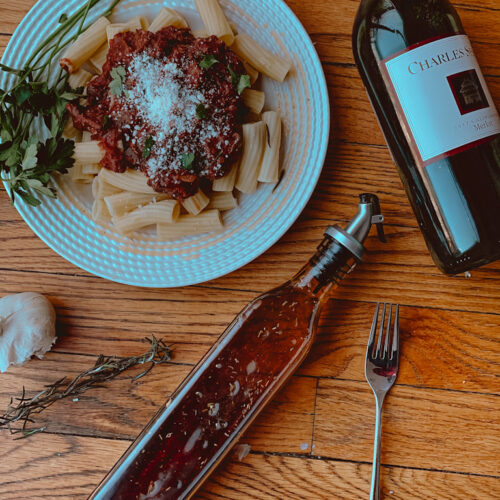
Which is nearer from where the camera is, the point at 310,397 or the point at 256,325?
the point at 256,325

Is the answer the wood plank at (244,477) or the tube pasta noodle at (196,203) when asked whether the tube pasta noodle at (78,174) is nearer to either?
the tube pasta noodle at (196,203)

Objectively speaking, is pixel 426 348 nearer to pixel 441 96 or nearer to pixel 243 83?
pixel 441 96

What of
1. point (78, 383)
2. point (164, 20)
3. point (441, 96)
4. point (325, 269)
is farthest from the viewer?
point (78, 383)

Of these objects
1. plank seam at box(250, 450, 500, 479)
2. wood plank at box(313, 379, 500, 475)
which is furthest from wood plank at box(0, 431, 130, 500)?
wood plank at box(313, 379, 500, 475)

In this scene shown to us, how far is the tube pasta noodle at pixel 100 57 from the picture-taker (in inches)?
56.8

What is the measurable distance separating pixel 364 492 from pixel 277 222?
0.81 metres

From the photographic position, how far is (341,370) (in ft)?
4.86

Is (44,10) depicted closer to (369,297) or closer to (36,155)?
(36,155)

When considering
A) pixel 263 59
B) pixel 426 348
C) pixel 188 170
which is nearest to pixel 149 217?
pixel 188 170

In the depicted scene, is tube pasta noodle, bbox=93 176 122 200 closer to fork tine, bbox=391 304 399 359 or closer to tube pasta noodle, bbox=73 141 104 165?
tube pasta noodle, bbox=73 141 104 165

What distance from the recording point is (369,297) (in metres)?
1.49

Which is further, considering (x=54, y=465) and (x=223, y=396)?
(x=54, y=465)

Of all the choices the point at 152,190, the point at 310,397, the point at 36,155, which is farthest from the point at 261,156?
the point at 310,397

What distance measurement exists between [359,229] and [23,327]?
972mm
